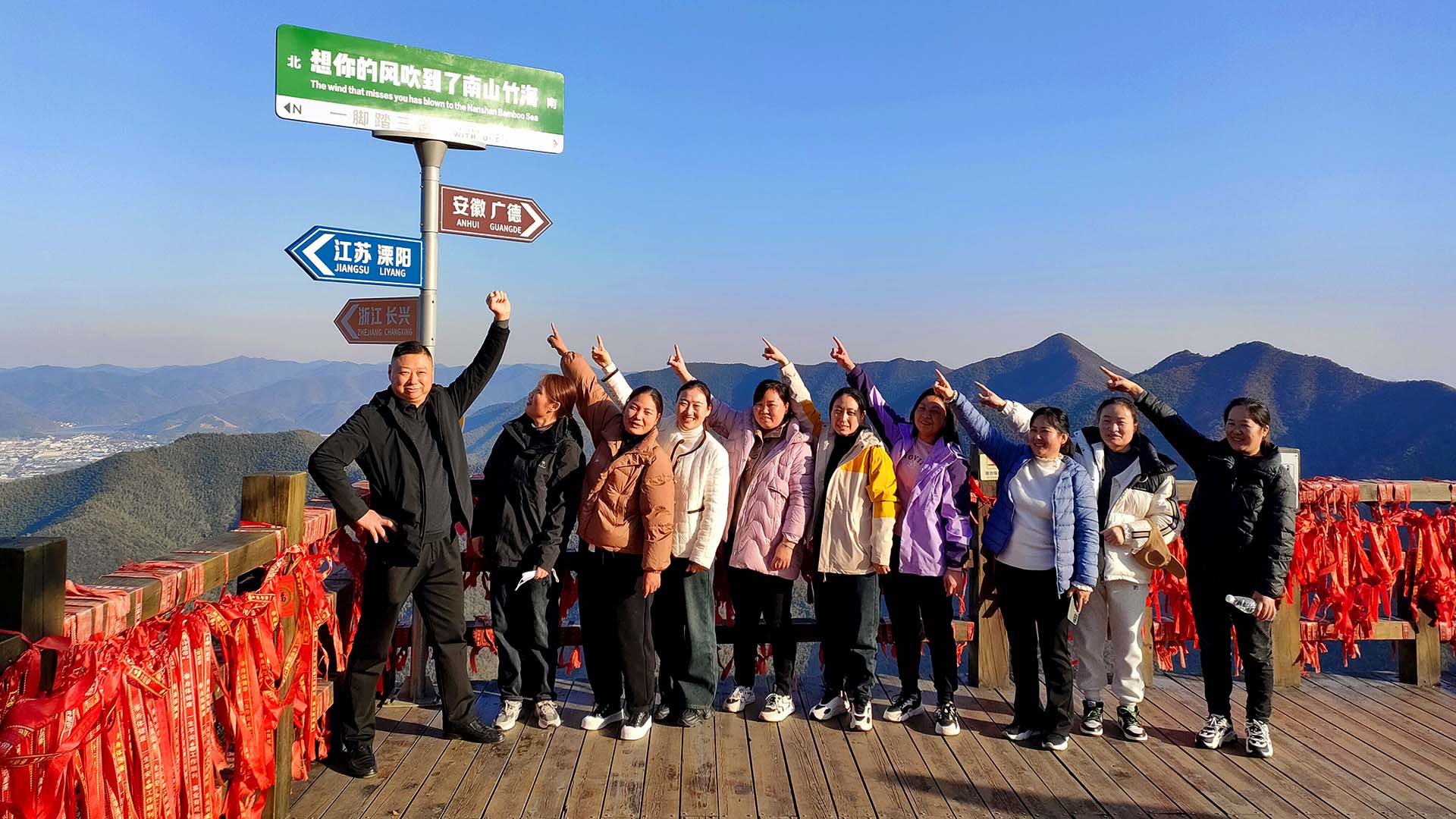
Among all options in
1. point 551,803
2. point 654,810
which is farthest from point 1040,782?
point 551,803

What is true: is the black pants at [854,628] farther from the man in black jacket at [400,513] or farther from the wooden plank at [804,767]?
the man in black jacket at [400,513]

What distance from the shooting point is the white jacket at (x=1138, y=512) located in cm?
397

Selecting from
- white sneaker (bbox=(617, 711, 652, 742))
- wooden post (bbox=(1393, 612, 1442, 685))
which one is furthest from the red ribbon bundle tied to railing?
wooden post (bbox=(1393, 612, 1442, 685))

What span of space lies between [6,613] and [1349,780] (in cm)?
476

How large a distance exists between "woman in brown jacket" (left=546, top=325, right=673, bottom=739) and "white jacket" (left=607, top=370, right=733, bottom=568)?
0.28 ft

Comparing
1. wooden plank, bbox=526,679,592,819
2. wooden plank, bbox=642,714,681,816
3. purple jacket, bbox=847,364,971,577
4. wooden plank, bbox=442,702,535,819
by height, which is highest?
purple jacket, bbox=847,364,971,577

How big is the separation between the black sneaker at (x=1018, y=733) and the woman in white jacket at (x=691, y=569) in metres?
1.44

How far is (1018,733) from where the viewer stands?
13.1ft

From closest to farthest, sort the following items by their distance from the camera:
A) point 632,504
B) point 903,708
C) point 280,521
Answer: point 280,521 → point 632,504 → point 903,708

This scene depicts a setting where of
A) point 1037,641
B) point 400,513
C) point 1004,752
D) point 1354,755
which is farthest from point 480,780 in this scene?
point 1354,755

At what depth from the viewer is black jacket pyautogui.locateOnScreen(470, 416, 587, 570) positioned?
3.93 m

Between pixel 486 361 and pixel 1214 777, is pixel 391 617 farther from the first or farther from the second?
pixel 1214 777

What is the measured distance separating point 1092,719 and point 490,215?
159 inches

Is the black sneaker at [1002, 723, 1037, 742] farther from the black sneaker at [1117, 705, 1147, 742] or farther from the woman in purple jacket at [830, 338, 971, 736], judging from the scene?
the black sneaker at [1117, 705, 1147, 742]
